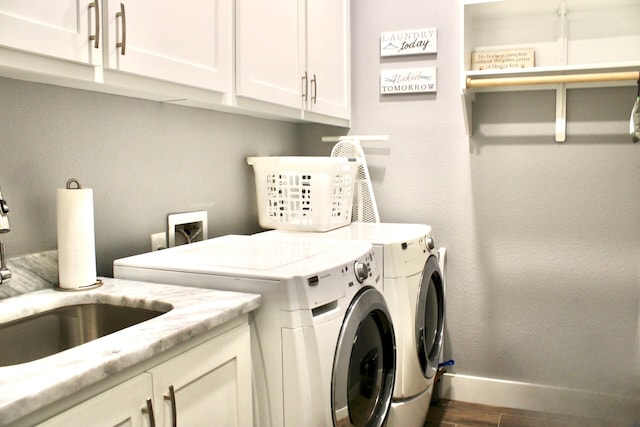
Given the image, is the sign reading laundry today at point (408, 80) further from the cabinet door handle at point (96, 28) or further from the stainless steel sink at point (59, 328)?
the stainless steel sink at point (59, 328)

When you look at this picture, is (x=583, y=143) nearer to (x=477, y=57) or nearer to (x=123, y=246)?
(x=477, y=57)

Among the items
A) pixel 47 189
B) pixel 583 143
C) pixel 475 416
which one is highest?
pixel 583 143

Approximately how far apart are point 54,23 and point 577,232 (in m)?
2.42

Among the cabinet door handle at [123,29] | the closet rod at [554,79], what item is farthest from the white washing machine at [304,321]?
the closet rod at [554,79]

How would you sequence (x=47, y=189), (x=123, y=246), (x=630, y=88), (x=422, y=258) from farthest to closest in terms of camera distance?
(x=630, y=88) < (x=422, y=258) < (x=123, y=246) < (x=47, y=189)

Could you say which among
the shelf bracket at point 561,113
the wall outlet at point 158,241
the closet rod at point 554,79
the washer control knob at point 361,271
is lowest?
the washer control knob at point 361,271

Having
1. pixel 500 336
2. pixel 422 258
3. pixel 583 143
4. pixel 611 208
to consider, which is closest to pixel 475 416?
pixel 500 336

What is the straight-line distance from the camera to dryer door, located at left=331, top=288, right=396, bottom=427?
1.47m

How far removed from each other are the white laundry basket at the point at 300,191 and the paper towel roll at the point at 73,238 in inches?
40.6

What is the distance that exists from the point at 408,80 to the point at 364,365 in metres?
1.71

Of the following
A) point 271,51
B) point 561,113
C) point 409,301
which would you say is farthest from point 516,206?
point 271,51

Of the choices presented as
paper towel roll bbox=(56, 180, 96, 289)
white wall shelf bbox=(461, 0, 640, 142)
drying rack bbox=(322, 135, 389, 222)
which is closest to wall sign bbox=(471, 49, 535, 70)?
white wall shelf bbox=(461, 0, 640, 142)

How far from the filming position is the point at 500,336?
2.78m

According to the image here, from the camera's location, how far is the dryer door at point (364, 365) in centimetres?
147
